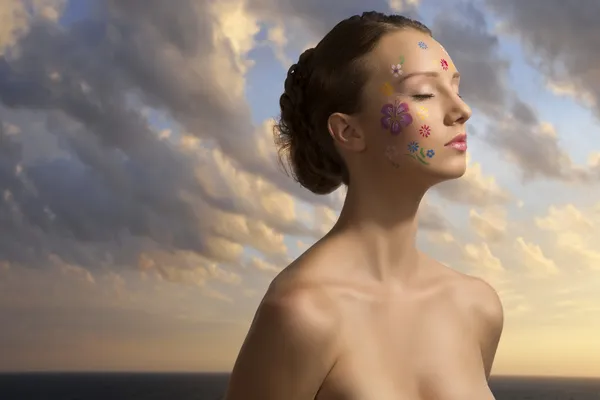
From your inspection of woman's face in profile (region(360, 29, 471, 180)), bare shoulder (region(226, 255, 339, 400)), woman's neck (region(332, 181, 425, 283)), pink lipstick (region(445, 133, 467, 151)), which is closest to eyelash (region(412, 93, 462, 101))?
woman's face in profile (region(360, 29, 471, 180))

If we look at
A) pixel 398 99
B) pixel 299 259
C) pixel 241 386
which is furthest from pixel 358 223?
pixel 241 386

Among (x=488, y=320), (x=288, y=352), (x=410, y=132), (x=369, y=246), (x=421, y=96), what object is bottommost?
(x=288, y=352)

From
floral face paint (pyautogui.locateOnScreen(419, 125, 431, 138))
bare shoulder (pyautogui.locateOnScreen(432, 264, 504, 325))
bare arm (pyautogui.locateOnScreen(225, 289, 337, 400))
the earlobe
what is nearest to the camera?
bare arm (pyautogui.locateOnScreen(225, 289, 337, 400))

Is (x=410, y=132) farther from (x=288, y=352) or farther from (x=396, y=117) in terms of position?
(x=288, y=352)

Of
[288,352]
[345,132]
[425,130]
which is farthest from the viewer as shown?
[345,132]

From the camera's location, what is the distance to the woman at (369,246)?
3.37 metres

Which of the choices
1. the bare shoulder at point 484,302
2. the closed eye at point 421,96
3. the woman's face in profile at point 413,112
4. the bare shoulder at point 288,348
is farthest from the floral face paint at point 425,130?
the bare shoulder at point 484,302

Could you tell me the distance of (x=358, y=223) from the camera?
12.0 feet

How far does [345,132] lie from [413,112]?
29cm

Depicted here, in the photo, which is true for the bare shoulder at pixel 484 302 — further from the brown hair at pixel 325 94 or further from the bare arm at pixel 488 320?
the brown hair at pixel 325 94

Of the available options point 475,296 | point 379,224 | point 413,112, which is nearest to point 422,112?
point 413,112

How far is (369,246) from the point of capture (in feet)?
12.0

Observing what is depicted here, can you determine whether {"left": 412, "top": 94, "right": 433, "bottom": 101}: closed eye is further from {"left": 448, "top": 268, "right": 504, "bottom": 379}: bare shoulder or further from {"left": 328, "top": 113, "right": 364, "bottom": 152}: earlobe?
{"left": 448, "top": 268, "right": 504, "bottom": 379}: bare shoulder

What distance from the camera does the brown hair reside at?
11.9 ft
